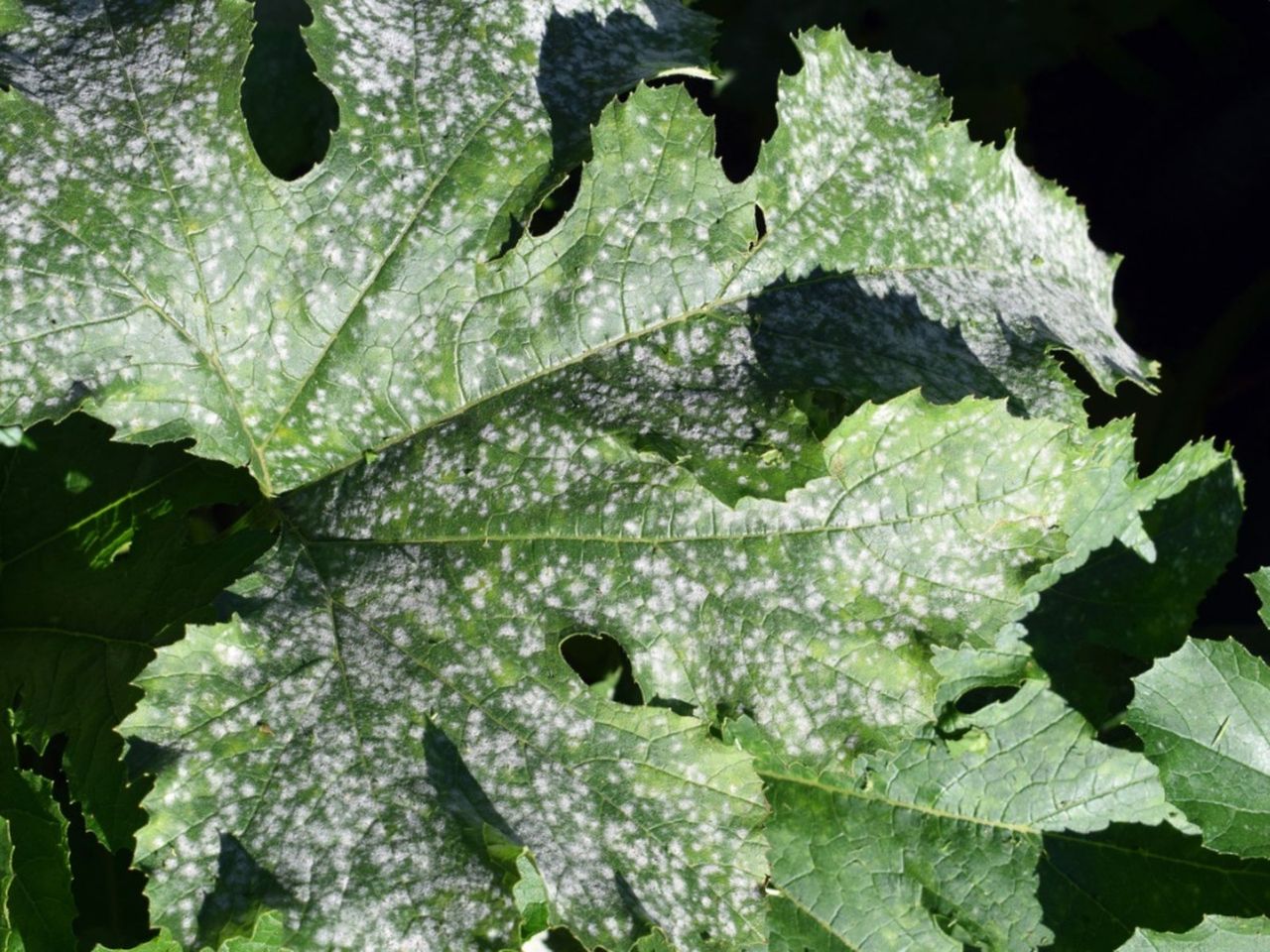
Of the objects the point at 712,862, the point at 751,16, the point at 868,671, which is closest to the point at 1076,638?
the point at 868,671

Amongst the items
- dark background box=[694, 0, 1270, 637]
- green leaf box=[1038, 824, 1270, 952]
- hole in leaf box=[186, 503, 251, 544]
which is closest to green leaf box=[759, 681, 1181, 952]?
green leaf box=[1038, 824, 1270, 952]

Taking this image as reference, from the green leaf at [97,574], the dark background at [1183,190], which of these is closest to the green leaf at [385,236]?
the green leaf at [97,574]

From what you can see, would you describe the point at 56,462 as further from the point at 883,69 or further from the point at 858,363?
the point at 883,69

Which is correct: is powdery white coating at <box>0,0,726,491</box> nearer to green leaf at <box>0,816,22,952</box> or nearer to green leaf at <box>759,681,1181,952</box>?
green leaf at <box>0,816,22,952</box>

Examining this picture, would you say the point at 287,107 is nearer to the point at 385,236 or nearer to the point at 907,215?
the point at 385,236

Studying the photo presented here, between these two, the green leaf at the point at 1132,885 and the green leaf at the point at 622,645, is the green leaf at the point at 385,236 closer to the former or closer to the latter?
the green leaf at the point at 622,645

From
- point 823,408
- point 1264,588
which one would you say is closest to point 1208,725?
point 1264,588
